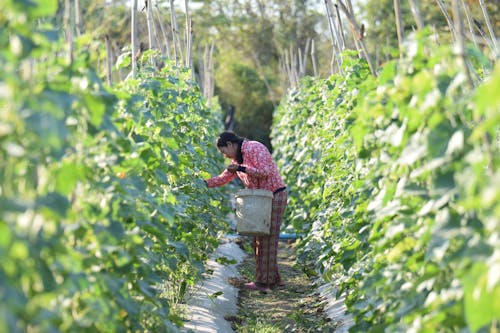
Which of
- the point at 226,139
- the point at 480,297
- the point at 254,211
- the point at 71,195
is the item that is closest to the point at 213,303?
the point at 254,211

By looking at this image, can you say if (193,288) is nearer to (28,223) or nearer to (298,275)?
(298,275)

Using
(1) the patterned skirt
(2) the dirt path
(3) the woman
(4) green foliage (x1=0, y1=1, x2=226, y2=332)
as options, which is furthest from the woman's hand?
(4) green foliage (x1=0, y1=1, x2=226, y2=332)

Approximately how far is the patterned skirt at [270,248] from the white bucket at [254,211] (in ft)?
1.04

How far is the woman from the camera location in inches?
239

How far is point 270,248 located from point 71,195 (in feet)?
11.9

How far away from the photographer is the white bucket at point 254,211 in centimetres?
587

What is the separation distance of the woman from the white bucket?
0.62 feet

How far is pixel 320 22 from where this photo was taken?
28062mm

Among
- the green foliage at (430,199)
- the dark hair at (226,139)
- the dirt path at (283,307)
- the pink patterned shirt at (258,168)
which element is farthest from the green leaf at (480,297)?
the dark hair at (226,139)

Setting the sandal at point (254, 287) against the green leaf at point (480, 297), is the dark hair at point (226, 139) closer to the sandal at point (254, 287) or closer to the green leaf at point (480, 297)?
the sandal at point (254, 287)

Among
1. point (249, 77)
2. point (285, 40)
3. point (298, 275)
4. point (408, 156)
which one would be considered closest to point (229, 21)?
point (285, 40)

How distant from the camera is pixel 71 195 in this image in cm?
282

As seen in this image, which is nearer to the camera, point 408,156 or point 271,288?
→ point 408,156

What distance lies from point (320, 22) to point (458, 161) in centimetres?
2606
